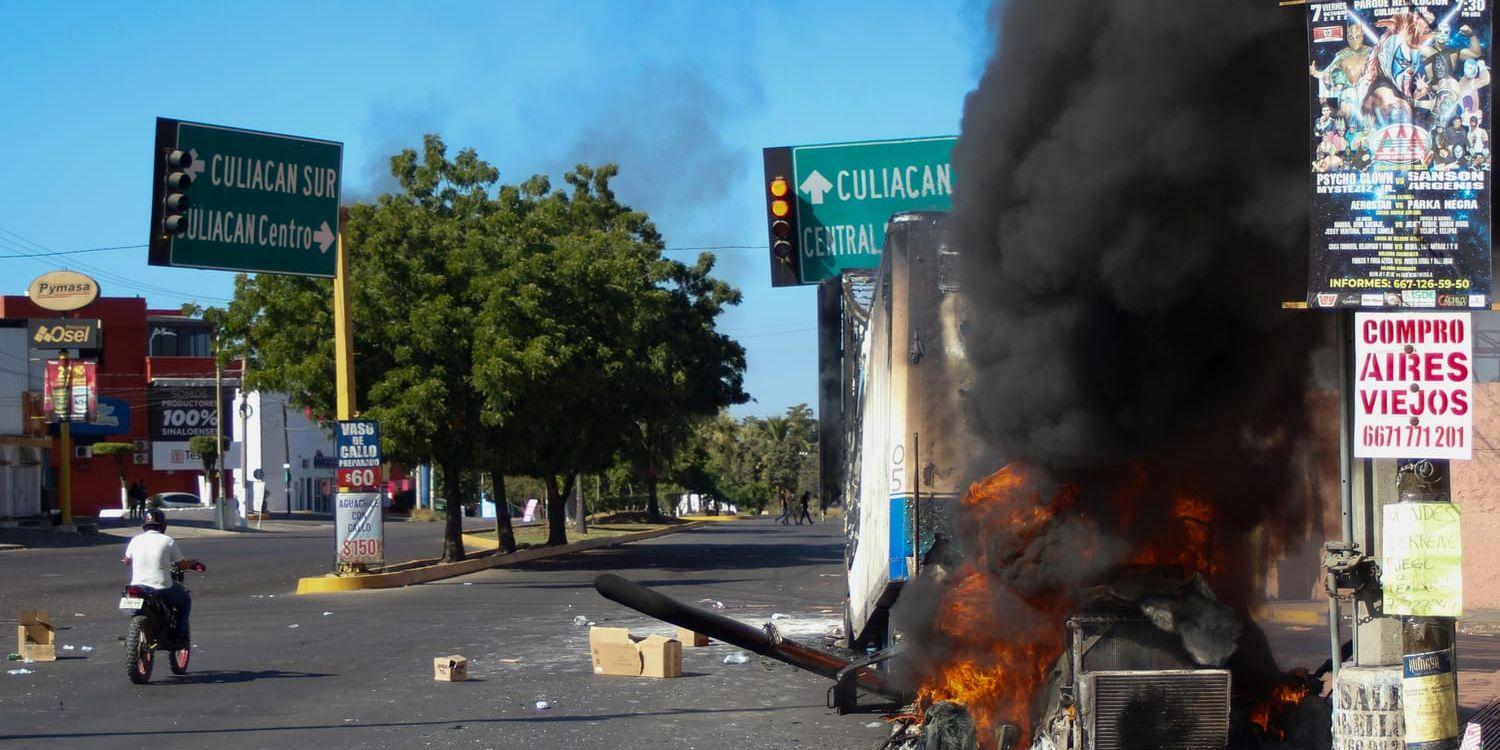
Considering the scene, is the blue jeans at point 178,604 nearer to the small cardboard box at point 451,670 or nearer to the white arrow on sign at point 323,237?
the small cardboard box at point 451,670

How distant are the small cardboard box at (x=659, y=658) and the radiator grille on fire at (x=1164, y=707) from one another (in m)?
6.00

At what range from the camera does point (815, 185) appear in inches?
714

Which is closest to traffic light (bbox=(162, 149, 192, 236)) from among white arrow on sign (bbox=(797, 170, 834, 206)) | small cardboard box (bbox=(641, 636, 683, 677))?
white arrow on sign (bbox=(797, 170, 834, 206))

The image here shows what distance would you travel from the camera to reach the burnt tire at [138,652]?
40.4ft

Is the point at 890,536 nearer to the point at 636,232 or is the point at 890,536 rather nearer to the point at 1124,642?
the point at 1124,642

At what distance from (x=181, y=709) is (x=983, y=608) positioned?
6318mm

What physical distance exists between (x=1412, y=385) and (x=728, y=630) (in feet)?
16.8

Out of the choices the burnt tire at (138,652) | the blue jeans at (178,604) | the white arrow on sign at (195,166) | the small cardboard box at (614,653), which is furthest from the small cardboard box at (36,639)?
the white arrow on sign at (195,166)

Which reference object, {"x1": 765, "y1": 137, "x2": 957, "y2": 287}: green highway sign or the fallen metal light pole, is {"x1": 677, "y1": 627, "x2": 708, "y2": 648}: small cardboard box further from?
{"x1": 765, "y1": 137, "x2": 957, "y2": 287}: green highway sign

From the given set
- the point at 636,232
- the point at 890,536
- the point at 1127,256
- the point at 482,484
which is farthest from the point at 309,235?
the point at 482,484

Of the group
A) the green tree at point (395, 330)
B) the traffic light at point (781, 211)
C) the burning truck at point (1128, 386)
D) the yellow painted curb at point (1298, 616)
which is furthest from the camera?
the green tree at point (395, 330)

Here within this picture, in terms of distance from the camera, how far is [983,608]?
8.53 meters

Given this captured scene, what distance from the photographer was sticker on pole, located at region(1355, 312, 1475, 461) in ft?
21.5

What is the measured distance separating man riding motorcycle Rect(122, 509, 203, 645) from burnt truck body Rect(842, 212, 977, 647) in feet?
20.6
